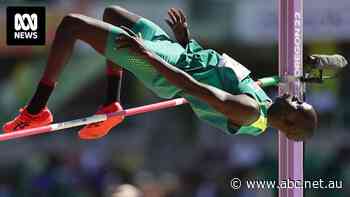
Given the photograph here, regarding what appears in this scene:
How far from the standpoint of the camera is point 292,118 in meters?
4.07

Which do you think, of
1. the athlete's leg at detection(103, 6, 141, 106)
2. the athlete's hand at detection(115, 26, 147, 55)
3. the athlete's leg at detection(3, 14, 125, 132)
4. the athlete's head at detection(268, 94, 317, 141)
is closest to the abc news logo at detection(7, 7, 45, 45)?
the athlete's leg at detection(103, 6, 141, 106)

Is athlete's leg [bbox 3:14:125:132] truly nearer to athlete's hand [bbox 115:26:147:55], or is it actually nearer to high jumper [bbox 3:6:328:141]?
high jumper [bbox 3:6:328:141]

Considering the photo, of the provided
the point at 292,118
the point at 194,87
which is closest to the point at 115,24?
the point at 194,87

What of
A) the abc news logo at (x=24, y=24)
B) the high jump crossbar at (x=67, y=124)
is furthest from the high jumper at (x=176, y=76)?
the abc news logo at (x=24, y=24)

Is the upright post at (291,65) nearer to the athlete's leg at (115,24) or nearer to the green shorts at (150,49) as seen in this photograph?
the green shorts at (150,49)

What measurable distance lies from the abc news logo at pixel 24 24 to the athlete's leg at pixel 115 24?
41.1 inches

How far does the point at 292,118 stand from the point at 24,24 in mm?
2004

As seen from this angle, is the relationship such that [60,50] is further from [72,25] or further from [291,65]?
[291,65]

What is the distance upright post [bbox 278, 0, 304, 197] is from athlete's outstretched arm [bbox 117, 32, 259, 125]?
0.40m

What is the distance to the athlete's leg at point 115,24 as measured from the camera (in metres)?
4.39

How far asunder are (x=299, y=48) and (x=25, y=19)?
1850 millimetres

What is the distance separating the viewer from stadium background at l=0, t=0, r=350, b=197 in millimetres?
8508

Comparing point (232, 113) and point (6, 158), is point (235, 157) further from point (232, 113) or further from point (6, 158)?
point (232, 113)

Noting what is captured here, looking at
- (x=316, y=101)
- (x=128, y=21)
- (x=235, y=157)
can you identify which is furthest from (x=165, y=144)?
(x=128, y=21)
